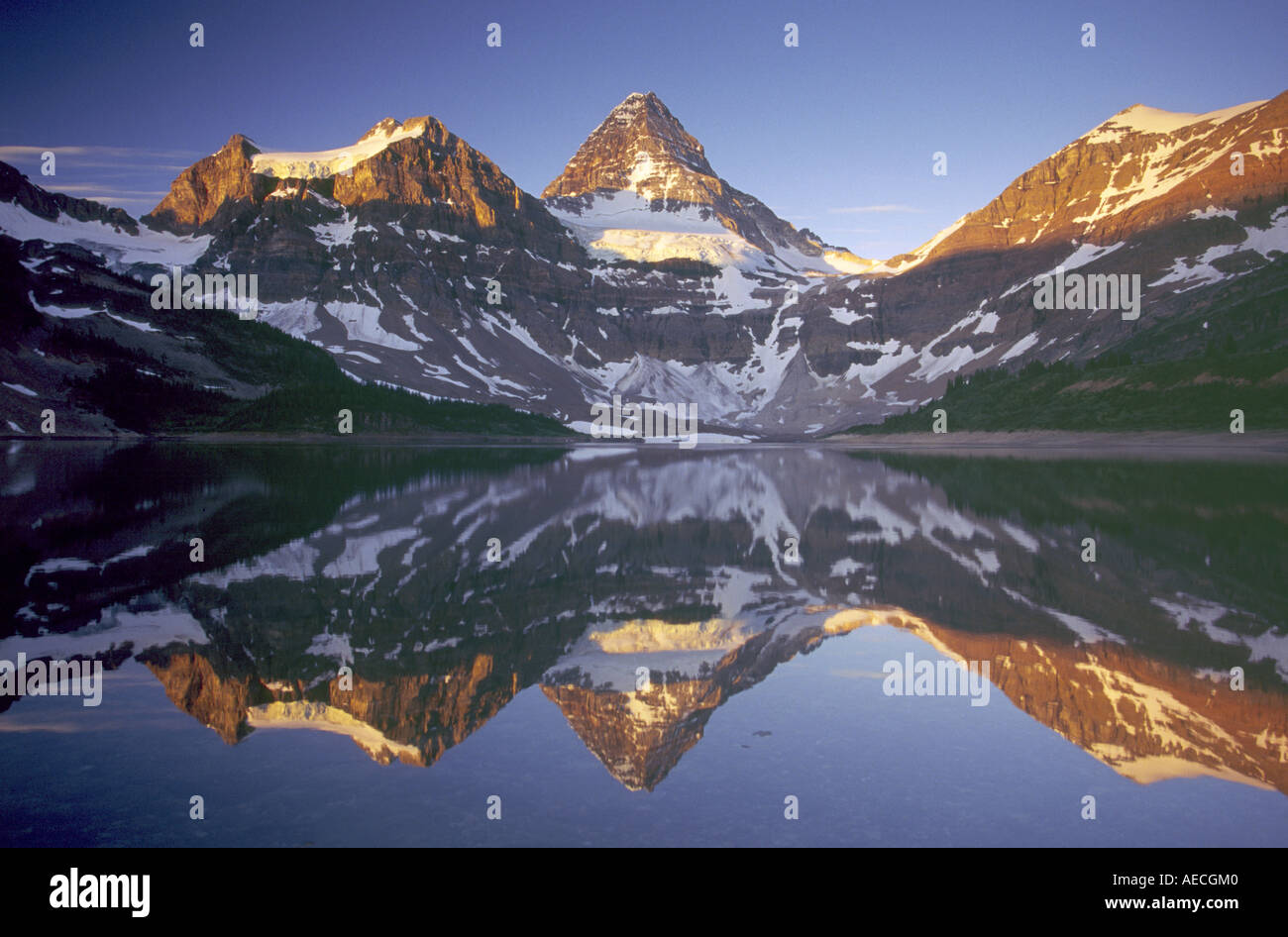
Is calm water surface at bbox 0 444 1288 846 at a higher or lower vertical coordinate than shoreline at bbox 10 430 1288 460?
lower

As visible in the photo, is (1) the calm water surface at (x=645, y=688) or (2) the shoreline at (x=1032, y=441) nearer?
(1) the calm water surface at (x=645, y=688)

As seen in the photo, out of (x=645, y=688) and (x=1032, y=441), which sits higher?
(x=1032, y=441)

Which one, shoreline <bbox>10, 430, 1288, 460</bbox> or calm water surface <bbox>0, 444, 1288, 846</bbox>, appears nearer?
calm water surface <bbox>0, 444, 1288, 846</bbox>

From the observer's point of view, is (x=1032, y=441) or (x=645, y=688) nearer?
(x=645, y=688)

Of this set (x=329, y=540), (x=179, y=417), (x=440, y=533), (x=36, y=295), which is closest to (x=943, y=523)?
(x=440, y=533)

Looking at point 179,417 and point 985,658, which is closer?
point 985,658

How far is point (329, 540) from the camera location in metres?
27.9

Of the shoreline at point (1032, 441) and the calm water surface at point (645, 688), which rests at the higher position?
the shoreline at point (1032, 441)

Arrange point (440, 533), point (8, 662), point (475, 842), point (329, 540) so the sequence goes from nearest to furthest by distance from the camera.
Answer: point (475, 842) → point (8, 662) → point (329, 540) → point (440, 533)

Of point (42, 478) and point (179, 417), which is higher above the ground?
point (179, 417)
